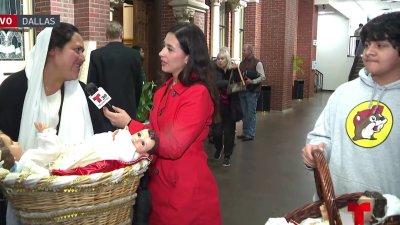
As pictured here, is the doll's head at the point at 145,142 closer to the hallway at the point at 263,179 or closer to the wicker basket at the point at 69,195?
the wicker basket at the point at 69,195

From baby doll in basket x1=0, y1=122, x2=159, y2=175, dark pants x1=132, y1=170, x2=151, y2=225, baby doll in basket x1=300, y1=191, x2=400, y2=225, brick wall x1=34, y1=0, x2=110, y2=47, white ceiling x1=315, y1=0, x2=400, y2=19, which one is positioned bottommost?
dark pants x1=132, y1=170, x2=151, y2=225

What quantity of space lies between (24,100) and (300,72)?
15.9 m

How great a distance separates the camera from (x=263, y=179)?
18.0ft

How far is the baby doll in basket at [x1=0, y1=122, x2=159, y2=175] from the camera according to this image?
128 cm

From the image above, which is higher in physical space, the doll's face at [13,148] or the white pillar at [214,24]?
the white pillar at [214,24]

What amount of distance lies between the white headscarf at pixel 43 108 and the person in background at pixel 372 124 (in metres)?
0.99

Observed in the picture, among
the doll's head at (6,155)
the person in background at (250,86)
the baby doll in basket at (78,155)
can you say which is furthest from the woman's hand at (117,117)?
the person in background at (250,86)

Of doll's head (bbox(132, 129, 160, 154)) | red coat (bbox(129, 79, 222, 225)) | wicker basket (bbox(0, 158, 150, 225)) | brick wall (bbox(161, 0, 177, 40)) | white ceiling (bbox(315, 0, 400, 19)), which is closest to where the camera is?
wicker basket (bbox(0, 158, 150, 225))

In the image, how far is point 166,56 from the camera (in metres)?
1.92

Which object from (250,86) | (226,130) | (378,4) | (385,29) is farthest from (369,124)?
(378,4)

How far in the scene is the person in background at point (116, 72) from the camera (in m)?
4.56

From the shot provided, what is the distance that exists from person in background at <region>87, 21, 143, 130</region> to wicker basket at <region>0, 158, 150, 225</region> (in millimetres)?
3403

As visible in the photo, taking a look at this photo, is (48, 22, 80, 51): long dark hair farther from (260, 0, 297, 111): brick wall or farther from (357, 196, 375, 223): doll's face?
(260, 0, 297, 111): brick wall

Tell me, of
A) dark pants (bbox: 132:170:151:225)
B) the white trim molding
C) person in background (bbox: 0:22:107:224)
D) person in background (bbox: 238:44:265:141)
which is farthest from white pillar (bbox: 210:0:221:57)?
dark pants (bbox: 132:170:151:225)
